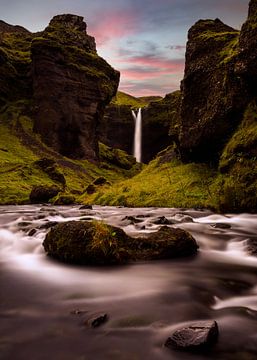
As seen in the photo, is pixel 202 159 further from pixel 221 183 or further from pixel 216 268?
pixel 216 268

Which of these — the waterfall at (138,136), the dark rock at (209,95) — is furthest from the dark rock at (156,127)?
the dark rock at (209,95)

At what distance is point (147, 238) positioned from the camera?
31.4ft

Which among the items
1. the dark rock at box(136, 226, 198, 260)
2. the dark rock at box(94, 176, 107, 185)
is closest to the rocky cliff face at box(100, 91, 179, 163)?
the dark rock at box(94, 176, 107, 185)

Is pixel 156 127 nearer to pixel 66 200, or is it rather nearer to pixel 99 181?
pixel 99 181

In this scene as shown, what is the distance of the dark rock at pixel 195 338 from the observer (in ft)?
15.0

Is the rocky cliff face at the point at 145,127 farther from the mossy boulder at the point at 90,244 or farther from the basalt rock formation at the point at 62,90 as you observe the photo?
the mossy boulder at the point at 90,244

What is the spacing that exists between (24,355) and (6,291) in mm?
2889

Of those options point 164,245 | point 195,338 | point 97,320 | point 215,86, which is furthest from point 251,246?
point 215,86

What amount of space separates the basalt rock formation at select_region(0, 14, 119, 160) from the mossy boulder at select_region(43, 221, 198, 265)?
258 ft

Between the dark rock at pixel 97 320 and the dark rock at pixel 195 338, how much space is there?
118cm

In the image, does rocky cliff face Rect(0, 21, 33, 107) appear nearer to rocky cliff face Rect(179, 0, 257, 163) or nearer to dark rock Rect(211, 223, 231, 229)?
rocky cliff face Rect(179, 0, 257, 163)

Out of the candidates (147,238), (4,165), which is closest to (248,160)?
(147,238)

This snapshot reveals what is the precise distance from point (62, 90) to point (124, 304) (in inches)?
3463

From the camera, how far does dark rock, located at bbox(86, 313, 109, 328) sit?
5.47 meters
